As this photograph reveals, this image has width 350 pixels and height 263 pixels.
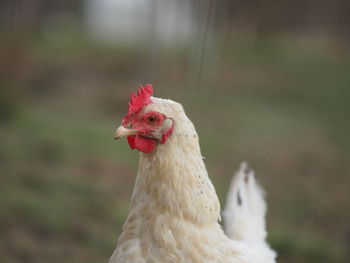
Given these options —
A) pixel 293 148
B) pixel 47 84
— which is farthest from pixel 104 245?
pixel 47 84

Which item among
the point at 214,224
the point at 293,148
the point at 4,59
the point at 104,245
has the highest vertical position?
the point at 4,59

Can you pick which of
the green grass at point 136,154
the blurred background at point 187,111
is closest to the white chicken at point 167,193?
the blurred background at point 187,111

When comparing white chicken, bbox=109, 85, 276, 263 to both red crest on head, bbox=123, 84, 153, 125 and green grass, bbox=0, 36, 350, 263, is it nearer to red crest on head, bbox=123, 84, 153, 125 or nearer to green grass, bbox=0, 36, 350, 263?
red crest on head, bbox=123, 84, 153, 125

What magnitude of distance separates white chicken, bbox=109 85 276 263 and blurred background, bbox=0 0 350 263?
45.2 inches

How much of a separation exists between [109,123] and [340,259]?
14.3 feet

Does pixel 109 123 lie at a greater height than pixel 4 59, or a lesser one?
lesser

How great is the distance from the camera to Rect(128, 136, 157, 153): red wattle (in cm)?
208

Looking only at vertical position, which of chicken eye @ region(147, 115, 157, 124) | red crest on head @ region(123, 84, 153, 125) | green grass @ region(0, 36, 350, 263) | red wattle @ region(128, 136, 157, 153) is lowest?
green grass @ region(0, 36, 350, 263)

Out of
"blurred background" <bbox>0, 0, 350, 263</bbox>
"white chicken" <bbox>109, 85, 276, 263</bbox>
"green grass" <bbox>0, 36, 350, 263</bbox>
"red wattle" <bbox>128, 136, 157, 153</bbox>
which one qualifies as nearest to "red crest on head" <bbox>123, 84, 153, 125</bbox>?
"white chicken" <bbox>109, 85, 276, 263</bbox>

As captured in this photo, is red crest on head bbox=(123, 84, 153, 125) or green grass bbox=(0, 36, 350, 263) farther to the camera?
green grass bbox=(0, 36, 350, 263)

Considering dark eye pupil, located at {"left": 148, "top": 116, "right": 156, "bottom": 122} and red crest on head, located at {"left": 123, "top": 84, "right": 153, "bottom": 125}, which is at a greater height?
red crest on head, located at {"left": 123, "top": 84, "right": 153, "bottom": 125}

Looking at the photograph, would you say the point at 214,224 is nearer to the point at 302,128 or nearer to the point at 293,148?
the point at 293,148

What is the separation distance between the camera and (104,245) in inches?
169

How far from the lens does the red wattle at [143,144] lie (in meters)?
2.08
